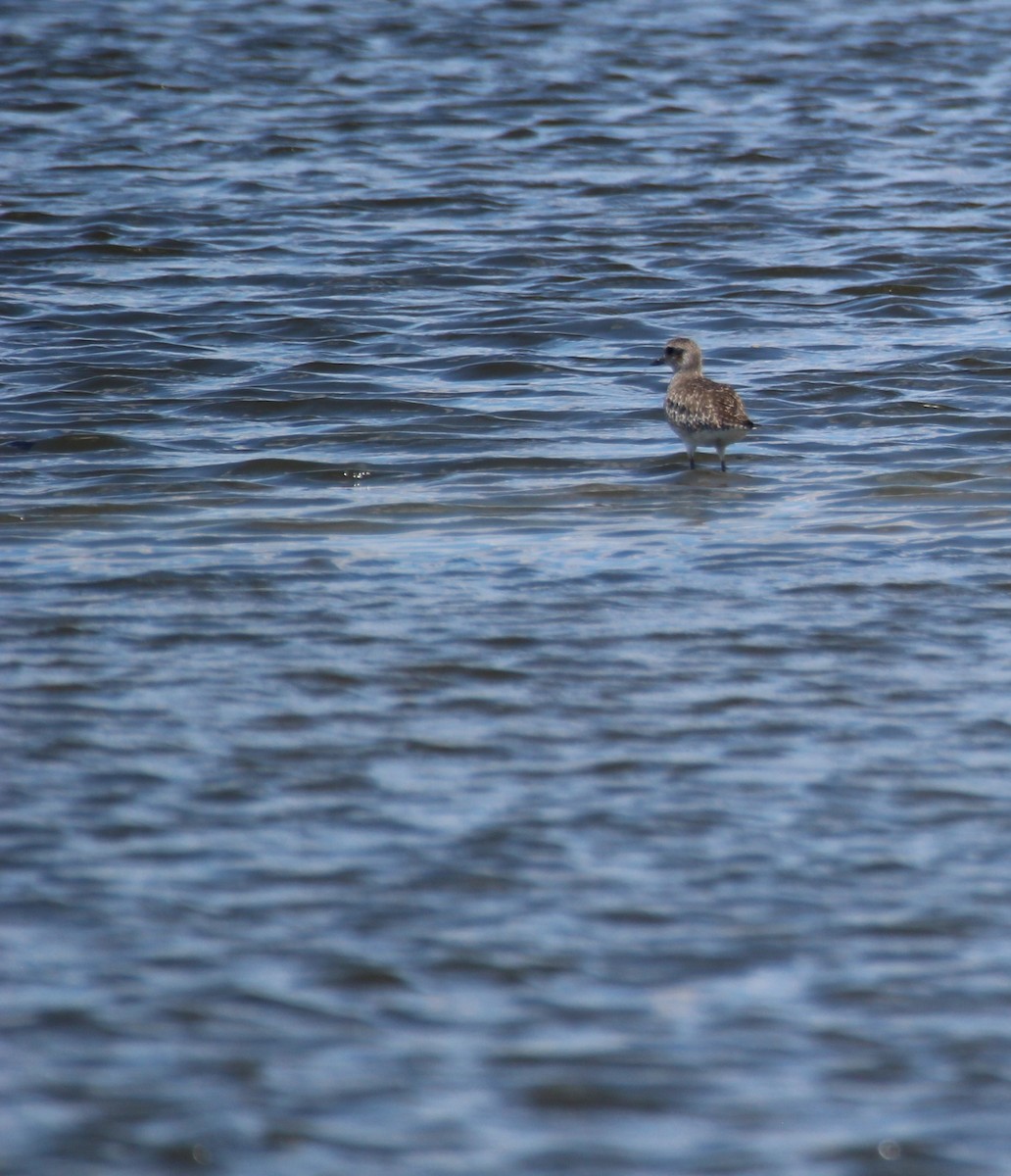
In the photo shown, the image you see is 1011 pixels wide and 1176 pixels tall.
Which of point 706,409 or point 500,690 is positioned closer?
point 500,690

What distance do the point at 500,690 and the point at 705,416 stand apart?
4.07m

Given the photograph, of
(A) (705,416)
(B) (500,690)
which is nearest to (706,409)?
(A) (705,416)

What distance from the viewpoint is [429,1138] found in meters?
4.62

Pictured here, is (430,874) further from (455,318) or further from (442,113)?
(442,113)

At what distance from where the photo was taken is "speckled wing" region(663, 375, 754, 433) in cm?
1125

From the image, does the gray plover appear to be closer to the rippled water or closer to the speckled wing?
the speckled wing

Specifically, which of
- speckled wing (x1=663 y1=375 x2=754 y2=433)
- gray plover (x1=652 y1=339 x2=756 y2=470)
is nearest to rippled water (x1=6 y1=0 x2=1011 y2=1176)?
gray plover (x1=652 y1=339 x2=756 y2=470)

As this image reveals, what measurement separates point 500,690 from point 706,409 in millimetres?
4098

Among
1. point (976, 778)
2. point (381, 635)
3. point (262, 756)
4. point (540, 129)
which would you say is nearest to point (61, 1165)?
point (262, 756)

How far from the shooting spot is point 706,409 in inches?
444

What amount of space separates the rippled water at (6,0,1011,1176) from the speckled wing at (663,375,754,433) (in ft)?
1.10

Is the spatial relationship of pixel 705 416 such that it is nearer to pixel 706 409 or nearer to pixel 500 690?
pixel 706 409

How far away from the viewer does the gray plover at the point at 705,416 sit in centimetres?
1126

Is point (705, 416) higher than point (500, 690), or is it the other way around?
point (705, 416)
